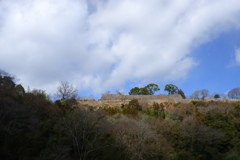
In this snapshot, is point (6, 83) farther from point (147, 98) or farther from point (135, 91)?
point (135, 91)

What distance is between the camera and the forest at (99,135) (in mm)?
19844

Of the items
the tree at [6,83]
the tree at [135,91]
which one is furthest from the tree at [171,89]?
the tree at [6,83]

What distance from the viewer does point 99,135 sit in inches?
936

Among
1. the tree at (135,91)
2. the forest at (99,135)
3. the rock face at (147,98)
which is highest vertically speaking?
the tree at (135,91)

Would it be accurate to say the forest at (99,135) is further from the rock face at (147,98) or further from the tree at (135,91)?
the tree at (135,91)

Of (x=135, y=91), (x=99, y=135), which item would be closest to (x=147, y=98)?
(x=135, y=91)

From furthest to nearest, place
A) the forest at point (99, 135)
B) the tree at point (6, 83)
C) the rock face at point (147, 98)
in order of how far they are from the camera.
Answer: the rock face at point (147, 98), the tree at point (6, 83), the forest at point (99, 135)

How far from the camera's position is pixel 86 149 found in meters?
21.2

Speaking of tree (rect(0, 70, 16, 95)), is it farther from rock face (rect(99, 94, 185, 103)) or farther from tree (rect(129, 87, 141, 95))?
tree (rect(129, 87, 141, 95))

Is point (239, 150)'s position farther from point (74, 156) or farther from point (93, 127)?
point (74, 156)

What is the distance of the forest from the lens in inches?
Result: 781

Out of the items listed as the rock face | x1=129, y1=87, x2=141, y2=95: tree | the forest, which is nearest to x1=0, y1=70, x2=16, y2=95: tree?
the forest

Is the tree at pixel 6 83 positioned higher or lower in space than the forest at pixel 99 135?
higher

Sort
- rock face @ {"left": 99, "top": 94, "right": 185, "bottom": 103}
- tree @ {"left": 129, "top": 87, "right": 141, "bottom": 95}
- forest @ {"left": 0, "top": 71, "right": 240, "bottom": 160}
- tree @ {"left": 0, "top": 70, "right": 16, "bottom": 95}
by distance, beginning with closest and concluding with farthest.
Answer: forest @ {"left": 0, "top": 71, "right": 240, "bottom": 160} < tree @ {"left": 0, "top": 70, "right": 16, "bottom": 95} < rock face @ {"left": 99, "top": 94, "right": 185, "bottom": 103} < tree @ {"left": 129, "top": 87, "right": 141, "bottom": 95}
